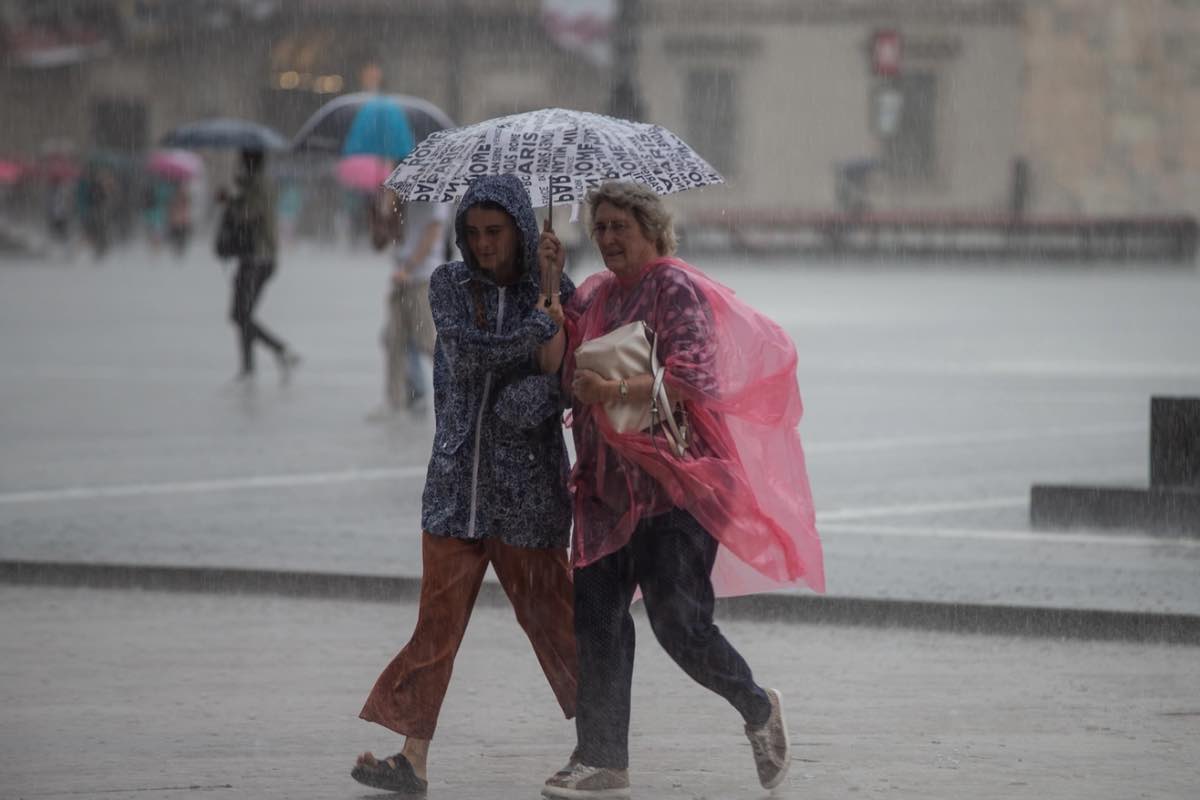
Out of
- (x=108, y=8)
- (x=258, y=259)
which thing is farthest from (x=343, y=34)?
(x=258, y=259)

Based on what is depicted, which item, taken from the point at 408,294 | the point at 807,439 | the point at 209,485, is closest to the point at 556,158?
the point at 209,485

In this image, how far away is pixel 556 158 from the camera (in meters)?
5.48

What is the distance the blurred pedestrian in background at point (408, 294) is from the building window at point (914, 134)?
123 feet

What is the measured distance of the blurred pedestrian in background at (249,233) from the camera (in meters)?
15.4

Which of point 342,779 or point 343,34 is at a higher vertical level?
point 343,34

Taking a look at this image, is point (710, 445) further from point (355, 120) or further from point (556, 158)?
point (355, 120)

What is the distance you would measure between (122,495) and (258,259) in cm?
512

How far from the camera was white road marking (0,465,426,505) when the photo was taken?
34.5 feet

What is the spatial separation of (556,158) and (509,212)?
22 cm

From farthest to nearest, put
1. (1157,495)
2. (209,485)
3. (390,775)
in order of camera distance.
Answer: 1. (209,485)
2. (1157,495)
3. (390,775)

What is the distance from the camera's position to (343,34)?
2219 inches

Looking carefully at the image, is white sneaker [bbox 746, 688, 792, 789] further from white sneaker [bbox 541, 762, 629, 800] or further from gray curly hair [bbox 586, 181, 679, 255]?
gray curly hair [bbox 586, 181, 679, 255]

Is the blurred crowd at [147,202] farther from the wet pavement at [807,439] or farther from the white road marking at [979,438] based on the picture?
the white road marking at [979,438]

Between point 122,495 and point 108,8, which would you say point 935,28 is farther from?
point 122,495
